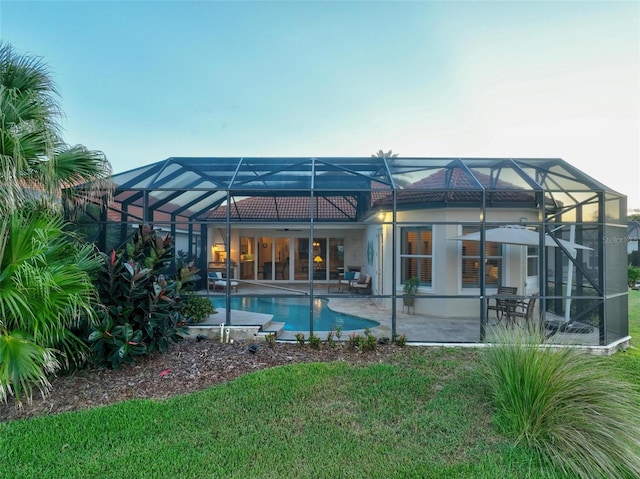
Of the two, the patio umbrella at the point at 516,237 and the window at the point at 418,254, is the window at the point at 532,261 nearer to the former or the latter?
the patio umbrella at the point at 516,237

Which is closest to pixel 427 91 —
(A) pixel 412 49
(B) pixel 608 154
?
(A) pixel 412 49

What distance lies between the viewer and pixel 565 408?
3.06 m

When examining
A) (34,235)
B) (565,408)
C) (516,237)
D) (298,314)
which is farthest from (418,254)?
(34,235)

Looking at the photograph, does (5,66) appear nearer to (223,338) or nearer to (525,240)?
(223,338)

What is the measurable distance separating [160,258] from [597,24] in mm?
12421

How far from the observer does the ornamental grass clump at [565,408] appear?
266 centimetres

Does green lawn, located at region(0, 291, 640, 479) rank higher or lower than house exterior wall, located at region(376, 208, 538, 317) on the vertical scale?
lower

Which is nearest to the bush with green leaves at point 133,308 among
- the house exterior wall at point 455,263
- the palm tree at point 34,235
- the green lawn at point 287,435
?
the palm tree at point 34,235

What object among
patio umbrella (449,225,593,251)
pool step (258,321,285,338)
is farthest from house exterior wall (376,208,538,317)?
pool step (258,321,285,338)

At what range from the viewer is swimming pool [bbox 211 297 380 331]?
27.3 feet

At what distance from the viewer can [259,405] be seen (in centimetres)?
374

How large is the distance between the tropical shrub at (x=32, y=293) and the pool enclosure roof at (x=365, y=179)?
2.35 m

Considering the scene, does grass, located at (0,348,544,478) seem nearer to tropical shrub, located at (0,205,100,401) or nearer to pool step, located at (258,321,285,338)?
tropical shrub, located at (0,205,100,401)

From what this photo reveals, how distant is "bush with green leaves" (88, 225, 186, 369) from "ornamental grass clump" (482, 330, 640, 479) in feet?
15.2
